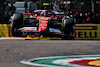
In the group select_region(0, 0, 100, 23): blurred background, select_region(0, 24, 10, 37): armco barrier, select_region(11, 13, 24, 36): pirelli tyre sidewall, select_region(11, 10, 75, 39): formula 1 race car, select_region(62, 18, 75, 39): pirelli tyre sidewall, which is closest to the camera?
select_region(11, 10, 75, 39): formula 1 race car

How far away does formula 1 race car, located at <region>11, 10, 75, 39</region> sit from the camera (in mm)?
12486

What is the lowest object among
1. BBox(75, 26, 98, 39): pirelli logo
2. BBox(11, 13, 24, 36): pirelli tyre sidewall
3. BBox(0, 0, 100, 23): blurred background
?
BBox(75, 26, 98, 39): pirelli logo

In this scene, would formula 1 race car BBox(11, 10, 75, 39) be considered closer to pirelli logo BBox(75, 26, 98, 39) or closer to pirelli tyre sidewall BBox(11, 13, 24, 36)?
pirelli tyre sidewall BBox(11, 13, 24, 36)

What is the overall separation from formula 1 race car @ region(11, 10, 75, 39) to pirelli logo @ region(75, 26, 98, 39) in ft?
1.52

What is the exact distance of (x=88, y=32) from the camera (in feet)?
43.4

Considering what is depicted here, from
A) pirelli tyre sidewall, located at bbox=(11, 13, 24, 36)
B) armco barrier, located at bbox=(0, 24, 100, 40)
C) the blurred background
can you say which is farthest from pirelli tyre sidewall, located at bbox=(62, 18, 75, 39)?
the blurred background

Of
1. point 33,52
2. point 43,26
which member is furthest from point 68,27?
point 33,52

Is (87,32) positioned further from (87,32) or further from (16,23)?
(16,23)

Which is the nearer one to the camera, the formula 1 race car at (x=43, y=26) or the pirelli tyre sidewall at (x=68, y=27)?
the formula 1 race car at (x=43, y=26)

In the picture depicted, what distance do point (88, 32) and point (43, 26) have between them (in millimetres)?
2325

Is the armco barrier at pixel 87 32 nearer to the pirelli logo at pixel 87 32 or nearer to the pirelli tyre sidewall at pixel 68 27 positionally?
the pirelli logo at pixel 87 32

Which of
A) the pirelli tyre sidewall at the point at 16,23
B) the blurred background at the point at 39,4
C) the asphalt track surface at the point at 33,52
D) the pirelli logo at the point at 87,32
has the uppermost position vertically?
the blurred background at the point at 39,4

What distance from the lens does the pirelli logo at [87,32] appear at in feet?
43.2

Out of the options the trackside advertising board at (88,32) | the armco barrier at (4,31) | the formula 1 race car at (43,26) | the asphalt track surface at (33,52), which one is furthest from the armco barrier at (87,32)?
the asphalt track surface at (33,52)
